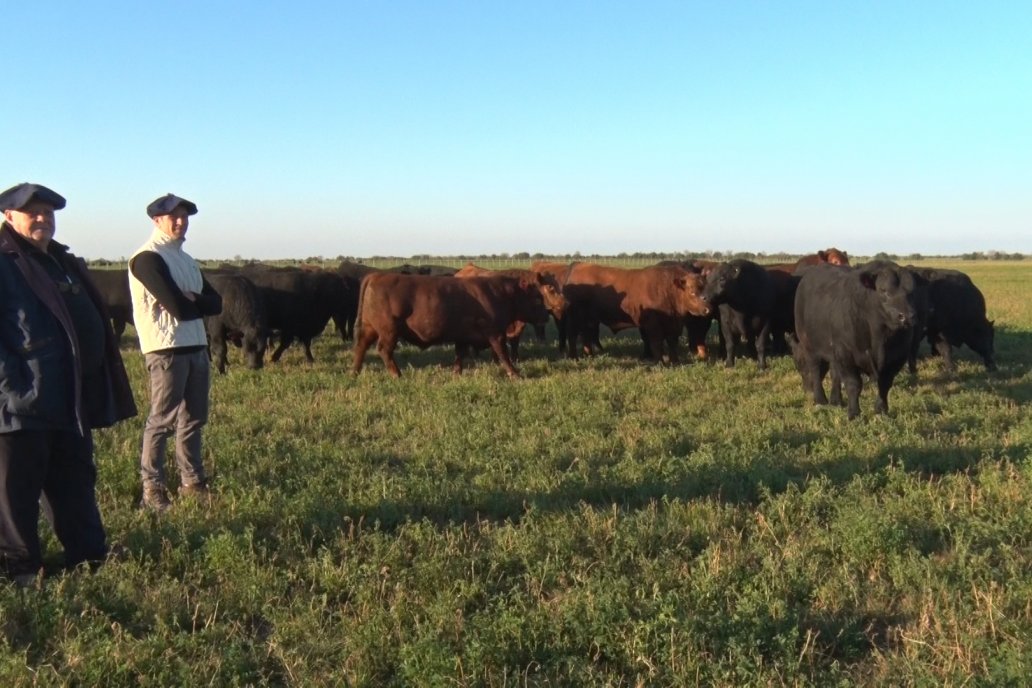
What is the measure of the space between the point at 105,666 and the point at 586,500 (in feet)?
10.6

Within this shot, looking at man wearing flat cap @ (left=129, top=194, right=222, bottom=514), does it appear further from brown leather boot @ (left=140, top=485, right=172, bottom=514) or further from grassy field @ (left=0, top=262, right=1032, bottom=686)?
grassy field @ (left=0, top=262, right=1032, bottom=686)

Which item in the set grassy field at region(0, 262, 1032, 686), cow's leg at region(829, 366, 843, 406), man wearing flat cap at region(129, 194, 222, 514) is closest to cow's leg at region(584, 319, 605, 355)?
cow's leg at region(829, 366, 843, 406)

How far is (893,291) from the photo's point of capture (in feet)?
28.3

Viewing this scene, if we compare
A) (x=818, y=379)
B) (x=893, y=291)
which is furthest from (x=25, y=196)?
(x=818, y=379)

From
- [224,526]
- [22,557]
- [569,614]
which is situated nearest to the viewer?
[569,614]

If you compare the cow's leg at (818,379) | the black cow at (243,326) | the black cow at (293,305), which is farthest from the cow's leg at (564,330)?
the cow's leg at (818,379)

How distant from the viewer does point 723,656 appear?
3381mm

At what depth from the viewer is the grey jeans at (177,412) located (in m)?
5.51

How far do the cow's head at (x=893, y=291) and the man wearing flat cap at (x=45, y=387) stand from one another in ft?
24.3

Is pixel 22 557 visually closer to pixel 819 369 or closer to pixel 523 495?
pixel 523 495

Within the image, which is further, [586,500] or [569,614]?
[586,500]

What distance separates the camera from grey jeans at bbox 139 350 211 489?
551 centimetres

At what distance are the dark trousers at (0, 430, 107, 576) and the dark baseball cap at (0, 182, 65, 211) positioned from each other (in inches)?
44.9

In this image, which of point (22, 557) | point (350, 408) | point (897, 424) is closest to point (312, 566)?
point (22, 557)
